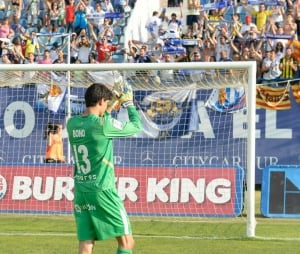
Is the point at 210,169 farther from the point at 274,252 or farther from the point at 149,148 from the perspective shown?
the point at 274,252

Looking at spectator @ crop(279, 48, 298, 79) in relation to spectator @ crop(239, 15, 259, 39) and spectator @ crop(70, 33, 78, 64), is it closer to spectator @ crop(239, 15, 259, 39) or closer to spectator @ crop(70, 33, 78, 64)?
spectator @ crop(239, 15, 259, 39)

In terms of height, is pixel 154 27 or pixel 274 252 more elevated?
pixel 154 27

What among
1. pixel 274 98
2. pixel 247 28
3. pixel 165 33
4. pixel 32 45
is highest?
pixel 247 28

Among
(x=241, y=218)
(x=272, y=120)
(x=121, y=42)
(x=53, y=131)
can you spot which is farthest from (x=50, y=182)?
(x=121, y=42)

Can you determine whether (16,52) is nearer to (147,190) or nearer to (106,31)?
(106,31)

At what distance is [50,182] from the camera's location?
17219mm

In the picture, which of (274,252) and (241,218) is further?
(241,218)

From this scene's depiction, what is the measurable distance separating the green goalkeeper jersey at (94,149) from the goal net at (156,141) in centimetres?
521

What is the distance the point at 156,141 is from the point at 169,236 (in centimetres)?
557

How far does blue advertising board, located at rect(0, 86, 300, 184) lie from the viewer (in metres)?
19.5

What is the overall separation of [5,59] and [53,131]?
7131 mm

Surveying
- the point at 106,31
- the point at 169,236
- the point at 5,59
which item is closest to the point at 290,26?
the point at 106,31

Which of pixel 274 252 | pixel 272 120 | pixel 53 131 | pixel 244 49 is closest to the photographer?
pixel 274 252

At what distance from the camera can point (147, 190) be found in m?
17.0
